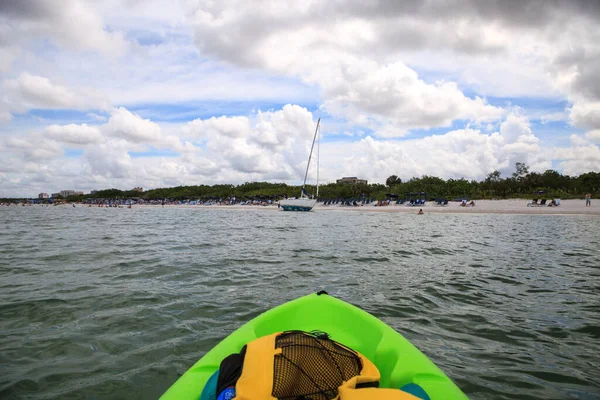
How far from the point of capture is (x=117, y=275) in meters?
8.62

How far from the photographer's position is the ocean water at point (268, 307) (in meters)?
3.81

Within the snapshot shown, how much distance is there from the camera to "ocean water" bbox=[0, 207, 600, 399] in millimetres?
3814

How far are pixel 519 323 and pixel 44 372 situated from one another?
21.3 ft

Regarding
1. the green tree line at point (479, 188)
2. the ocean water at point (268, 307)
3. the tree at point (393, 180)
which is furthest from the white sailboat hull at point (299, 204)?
the tree at point (393, 180)

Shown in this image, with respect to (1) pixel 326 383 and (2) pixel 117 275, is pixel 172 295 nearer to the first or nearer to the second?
(2) pixel 117 275

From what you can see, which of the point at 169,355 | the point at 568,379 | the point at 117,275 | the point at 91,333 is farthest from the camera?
the point at 117,275

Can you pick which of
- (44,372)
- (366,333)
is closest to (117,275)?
(44,372)

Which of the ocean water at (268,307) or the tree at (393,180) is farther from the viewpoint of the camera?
the tree at (393,180)

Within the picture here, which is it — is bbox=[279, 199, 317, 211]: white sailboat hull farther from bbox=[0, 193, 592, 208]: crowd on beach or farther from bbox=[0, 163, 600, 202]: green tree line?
bbox=[0, 163, 600, 202]: green tree line

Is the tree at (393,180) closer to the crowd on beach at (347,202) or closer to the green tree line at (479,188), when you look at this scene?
the green tree line at (479,188)

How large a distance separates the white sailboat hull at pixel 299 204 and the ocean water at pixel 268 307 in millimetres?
32385

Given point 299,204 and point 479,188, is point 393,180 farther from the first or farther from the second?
point 299,204

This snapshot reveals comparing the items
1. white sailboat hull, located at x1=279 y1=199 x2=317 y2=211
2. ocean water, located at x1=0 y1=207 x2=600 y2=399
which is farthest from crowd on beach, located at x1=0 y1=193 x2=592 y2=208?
ocean water, located at x1=0 y1=207 x2=600 y2=399

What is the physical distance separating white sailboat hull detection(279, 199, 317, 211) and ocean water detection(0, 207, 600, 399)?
32.4 metres
